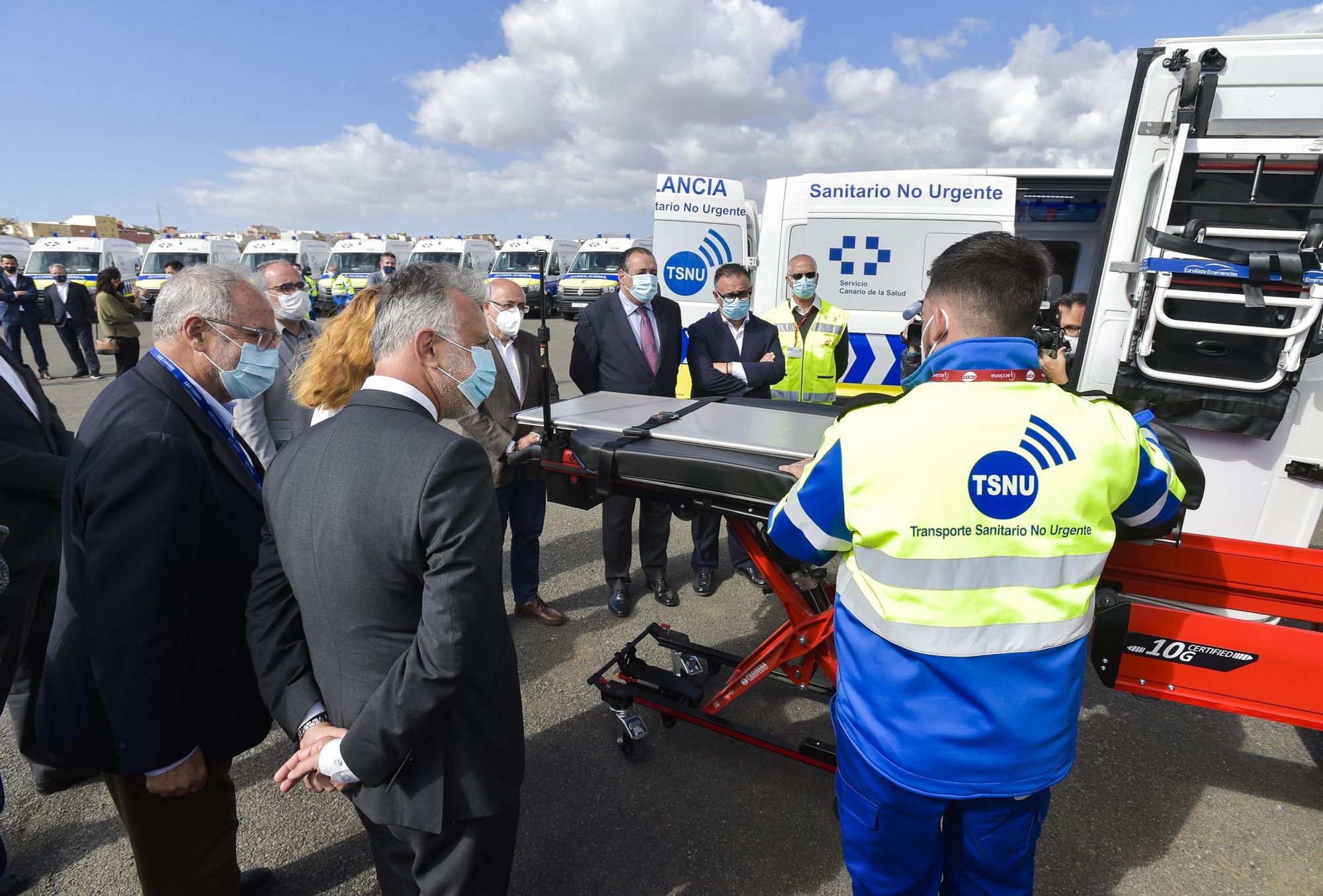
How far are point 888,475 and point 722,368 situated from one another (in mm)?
2740

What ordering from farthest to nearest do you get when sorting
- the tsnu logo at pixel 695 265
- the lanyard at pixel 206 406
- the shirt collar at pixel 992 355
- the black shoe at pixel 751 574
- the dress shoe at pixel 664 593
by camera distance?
the tsnu logo at pixel 695 265, the black shoe at pixel 751 574, the dress shoe at pixel 664 593, the lanyard at pixel 206 406, the shirt collar at pixel 992 355

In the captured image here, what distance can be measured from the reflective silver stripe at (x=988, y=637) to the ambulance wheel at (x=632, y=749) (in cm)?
168

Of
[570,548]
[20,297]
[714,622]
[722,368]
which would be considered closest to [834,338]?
[722,368]

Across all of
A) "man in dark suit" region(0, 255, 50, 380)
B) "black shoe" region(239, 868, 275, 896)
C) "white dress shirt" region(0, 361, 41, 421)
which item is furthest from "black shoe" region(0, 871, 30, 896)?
"man in dark suit" region(0, 255, 50, 380)

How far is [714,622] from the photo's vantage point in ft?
12.3

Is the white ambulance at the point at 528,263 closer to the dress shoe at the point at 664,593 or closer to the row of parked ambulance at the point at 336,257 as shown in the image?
the row of parked ambulance at the point at 336,257

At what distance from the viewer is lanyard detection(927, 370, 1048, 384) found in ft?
4.11

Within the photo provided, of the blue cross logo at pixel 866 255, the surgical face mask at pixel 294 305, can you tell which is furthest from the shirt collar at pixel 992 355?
the blue cross logo at pixel 866 255

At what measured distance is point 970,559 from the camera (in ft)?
3.94

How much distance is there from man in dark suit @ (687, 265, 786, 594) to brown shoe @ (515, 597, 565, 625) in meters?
0.90

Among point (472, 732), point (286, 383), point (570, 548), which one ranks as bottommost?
point (570, 548)

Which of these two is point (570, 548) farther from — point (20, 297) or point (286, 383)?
point (20, 297)

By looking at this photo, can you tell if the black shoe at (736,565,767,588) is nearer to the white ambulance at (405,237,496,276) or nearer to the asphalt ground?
the asphalt ground

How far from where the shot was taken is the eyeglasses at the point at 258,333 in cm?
178
